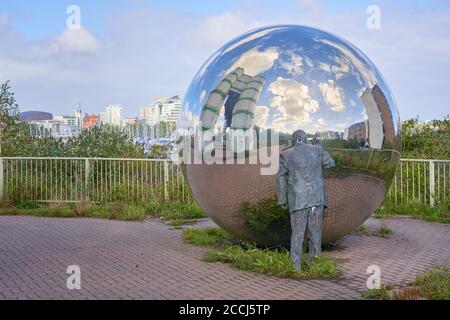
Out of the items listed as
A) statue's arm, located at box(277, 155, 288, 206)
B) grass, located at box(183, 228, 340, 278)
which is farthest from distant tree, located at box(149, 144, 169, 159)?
statue's arm, located at box(277, 155, 288, 206)

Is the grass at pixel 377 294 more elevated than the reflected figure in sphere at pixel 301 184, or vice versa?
the reflected figure in sphere at pixel 301 184

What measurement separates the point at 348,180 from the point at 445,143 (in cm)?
1153

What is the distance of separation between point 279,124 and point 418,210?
6.70 m

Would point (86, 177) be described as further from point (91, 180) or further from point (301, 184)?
point (301, 184)

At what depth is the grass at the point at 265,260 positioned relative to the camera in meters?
7.41

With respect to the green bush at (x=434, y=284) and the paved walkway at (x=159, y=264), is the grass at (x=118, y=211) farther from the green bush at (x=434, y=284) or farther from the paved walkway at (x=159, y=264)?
the green bush at (x=434, y=284)

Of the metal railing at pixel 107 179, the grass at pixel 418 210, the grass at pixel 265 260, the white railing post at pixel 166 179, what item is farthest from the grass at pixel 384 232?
the white railing post at pixel 166 179

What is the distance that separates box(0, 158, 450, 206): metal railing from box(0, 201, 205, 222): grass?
0.58 metres

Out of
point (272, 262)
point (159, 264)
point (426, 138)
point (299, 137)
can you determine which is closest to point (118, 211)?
point (159, 264)

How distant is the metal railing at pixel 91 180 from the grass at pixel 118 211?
55cm

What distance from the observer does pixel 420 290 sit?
21.0 ft

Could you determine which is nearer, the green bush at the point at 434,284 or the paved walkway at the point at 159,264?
the green bush at the point at 434,284

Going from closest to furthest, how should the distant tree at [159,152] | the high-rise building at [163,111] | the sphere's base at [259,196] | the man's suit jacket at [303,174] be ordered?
the man's suit jacket at [303,174], the sphere's base at [259,196], the distant tree at [159,152], the high-rise building at [163,111]

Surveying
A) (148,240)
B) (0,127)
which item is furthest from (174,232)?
(0,127)
